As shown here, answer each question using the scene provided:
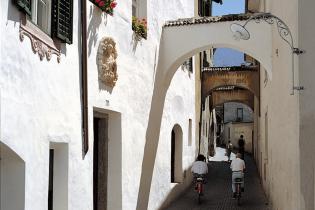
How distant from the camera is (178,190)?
17.6m

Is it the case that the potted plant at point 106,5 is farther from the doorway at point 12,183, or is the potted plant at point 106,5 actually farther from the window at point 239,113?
the window at point 239,113

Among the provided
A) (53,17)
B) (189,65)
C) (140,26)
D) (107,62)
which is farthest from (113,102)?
(189,65)

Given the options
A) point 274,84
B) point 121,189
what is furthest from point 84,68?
point 274,84

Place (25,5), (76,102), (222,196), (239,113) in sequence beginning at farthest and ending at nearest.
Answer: (239,113) → (222,196) → (76,102) → (25,5)

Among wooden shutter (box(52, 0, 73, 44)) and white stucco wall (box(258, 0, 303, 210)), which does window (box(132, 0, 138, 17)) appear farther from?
wooden shutter (box(52, 0, 73, 44))

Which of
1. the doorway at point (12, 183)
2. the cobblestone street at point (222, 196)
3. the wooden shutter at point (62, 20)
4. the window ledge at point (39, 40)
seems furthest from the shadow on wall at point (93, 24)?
the cobblestone street at point (222, 196)

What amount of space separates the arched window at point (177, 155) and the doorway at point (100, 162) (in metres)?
6.55

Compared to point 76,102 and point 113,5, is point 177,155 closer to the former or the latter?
point 113,5

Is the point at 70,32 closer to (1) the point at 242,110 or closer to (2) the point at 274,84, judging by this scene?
(2) the point at 274,84

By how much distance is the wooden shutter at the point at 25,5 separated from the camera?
6.75m

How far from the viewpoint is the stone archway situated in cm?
1459

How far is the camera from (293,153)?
9.74 meters

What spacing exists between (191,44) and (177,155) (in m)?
4.58

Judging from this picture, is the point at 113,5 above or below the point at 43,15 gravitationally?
above
